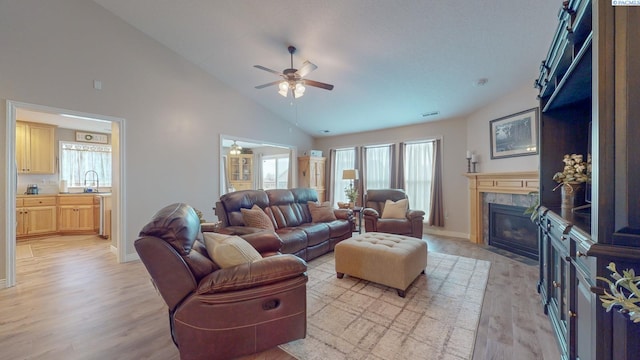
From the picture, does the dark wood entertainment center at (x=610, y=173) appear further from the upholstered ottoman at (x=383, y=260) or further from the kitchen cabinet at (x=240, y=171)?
the kitchen cabinet at (x=240, y=171)

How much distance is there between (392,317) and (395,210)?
2592 mm

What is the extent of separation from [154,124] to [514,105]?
229 inches

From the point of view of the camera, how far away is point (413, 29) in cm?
281

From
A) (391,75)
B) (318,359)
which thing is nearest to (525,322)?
(318,359)

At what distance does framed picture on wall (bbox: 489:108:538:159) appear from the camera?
371 cm

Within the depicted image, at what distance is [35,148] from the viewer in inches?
200

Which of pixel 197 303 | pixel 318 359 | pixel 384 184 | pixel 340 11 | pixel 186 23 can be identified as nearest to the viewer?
pixel 197 303

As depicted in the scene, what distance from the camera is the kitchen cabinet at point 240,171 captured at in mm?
8398

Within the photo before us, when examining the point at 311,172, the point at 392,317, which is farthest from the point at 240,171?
the point at 392,317

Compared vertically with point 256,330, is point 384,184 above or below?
above

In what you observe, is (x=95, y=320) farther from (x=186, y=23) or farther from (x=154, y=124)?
(x=186, y=23)

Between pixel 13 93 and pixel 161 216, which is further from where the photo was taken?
pixel 13 93

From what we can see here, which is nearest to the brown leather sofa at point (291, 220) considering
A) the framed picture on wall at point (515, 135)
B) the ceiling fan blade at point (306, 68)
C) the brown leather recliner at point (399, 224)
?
the brown leather recliner at point (399, 224)

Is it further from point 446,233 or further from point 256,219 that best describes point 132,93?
point 446,233
